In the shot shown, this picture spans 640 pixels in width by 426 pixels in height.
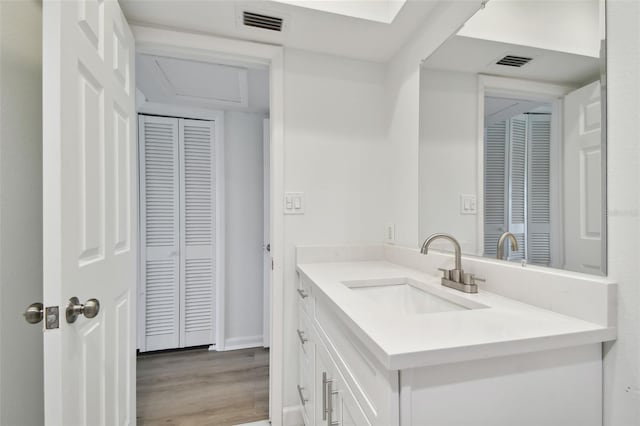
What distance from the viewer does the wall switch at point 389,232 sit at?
1.75 metres

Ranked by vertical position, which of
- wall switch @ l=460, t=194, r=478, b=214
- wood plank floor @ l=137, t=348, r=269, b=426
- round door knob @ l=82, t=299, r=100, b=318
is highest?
wall switch @ l=460, t=194, r=478, b=214

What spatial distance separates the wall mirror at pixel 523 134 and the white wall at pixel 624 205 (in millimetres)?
24

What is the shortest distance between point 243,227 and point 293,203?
4.07 ft

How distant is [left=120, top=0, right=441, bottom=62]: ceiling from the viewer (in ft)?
4.44

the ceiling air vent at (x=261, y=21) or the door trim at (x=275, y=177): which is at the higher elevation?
the ceiling air vent at (x=261, y=21)

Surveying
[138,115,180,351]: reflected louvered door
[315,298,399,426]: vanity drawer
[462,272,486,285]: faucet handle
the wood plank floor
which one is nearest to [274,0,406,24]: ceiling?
[462,272,486,285]: faucet handle

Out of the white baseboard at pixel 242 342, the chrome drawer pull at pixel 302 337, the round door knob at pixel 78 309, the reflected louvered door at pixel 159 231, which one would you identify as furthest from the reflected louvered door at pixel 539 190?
the reflected louvered door at pixel 159 231

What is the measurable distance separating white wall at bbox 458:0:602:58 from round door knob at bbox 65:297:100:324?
155 centimetres

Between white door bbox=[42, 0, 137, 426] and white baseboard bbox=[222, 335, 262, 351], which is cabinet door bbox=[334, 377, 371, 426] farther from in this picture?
white baseboard bbox=[222, 335, 262, 351]

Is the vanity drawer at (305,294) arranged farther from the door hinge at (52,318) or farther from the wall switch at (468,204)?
the door hinge at (52,318)

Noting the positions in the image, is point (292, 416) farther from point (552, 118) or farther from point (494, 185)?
point (552, 118)

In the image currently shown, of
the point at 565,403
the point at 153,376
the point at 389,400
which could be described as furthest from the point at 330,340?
the point at 153,376

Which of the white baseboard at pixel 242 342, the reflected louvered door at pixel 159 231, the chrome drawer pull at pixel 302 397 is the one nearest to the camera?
the chrome drawer pull at pixel 302 397

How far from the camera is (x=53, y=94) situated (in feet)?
2.52
